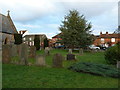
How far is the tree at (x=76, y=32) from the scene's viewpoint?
34.6 metres

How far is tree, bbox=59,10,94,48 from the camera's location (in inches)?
1363

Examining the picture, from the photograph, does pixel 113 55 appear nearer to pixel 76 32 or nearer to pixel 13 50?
pixel 13 50

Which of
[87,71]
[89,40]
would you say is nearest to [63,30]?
[89,40]

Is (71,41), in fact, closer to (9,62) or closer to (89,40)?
(89,40)

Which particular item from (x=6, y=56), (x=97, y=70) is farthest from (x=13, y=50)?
(x=97, y=70)

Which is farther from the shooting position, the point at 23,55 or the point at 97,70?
the point at 23,55

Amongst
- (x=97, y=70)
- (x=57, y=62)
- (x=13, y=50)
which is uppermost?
(x=13, y=50)

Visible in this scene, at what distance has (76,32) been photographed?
3466cm

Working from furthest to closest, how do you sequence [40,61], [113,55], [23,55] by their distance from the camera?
[113,55]
[23,55]
[40,61]

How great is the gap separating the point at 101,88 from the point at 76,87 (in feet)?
3.37

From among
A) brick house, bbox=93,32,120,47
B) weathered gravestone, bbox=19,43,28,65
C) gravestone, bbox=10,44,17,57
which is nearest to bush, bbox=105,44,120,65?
weathered gravestone, bbox=19,43,28,65

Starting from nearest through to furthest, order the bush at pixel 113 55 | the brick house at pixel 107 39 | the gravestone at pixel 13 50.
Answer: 1. the bush at pixel 113 55
2. the gravestone at pixel 13 50
3. the brick house at pixel 107 39

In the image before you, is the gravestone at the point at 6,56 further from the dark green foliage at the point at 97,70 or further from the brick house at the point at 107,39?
the brick house at the point at 107,39

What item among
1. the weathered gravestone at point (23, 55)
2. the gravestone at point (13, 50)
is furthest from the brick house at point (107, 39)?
the weathered gravestone at point (23, 55)
